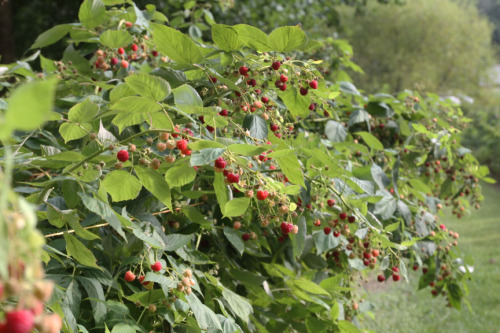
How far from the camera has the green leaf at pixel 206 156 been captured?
100 cm

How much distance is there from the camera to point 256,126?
1.39 m

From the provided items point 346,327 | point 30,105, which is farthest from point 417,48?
point 30,105

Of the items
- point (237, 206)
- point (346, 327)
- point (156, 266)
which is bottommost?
point (346, 327)

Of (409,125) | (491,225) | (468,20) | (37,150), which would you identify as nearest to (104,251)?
(37,150)

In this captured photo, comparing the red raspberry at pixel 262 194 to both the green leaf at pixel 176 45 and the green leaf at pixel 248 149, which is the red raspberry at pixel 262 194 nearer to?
the green leaf at pixel 248 149

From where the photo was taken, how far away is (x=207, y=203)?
188cm

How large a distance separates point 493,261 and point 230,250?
6.18 metres

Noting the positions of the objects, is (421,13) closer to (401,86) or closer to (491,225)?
(401,86)

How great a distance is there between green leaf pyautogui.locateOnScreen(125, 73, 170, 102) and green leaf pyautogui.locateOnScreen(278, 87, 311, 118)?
0.49 meters

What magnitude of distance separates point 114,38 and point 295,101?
0.75 meters

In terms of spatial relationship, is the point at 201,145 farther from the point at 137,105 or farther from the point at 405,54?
the point at 405,54

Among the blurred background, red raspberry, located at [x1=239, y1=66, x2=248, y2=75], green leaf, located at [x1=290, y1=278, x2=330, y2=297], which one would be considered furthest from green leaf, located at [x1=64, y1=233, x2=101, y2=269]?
the blurred background

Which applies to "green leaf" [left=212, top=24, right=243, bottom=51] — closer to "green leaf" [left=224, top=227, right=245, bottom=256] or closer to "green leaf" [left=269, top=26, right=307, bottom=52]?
"green leaf" [left=269, top=26, right=307, bottom=52]

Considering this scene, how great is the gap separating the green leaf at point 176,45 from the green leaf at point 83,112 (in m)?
0.22
